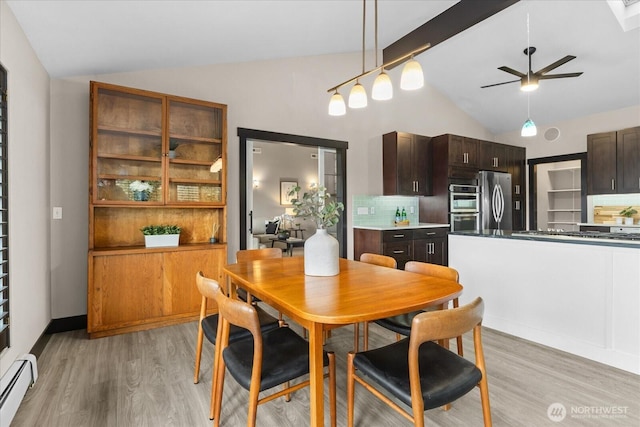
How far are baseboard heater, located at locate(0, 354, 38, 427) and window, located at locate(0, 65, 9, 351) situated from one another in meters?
0.15

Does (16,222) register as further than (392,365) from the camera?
Yes

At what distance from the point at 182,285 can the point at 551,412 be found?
306 centimetres

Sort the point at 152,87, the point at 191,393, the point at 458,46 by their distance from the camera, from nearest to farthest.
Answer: the point at 191,393 < the point at 152,87 < the point at 458,46

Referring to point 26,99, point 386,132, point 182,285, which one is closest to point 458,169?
point 386,132

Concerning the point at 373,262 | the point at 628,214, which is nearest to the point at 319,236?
the point at 373,262

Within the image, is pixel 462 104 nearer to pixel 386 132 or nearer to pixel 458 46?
pixel 458 46

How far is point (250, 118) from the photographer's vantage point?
4.09 meters

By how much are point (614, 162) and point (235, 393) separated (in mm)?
6274

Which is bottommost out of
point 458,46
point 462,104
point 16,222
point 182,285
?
point 182,285

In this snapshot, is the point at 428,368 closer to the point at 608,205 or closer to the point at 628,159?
the point at 628,159

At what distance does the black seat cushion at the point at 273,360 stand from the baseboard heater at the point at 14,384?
3.56ft

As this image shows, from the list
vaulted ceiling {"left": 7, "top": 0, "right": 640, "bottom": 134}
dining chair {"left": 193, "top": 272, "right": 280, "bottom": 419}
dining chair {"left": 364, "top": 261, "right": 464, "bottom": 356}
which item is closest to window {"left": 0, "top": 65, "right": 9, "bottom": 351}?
vaulted ceiling {"left": 7, "top": 0, "right": 640, "bottom": 134}

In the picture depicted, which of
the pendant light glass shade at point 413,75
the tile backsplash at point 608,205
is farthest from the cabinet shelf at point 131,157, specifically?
the tile backsplash at point 608,205

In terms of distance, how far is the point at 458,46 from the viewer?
485 cm
